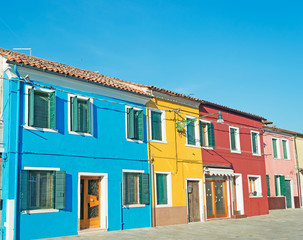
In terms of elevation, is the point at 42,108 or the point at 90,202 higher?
the point at 42,108

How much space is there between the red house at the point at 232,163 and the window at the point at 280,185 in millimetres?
3461

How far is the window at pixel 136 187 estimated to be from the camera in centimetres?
1566

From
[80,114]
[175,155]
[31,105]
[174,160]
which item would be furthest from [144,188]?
[31,105]

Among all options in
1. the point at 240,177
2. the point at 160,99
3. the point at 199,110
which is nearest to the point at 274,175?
the point at 240,177

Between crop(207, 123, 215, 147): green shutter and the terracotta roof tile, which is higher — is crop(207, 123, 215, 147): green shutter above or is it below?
below

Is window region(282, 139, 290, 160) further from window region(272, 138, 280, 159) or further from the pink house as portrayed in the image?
window region(272, 138, 280, 159)

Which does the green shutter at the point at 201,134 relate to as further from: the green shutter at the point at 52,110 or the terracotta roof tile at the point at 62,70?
the green shutter at the point at 52,110

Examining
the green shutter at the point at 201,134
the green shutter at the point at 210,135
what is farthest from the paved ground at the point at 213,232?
the green shutter at the point at 210,135

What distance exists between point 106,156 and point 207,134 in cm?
740

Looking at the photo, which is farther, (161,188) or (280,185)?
(280,185)

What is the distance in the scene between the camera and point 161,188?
1719 centimetres

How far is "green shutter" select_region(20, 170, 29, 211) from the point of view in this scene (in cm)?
1178

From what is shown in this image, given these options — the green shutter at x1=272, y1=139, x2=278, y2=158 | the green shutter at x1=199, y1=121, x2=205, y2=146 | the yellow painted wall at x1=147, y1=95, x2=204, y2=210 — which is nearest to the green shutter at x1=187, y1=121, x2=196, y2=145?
the yellow painted wall at x1=147, y1=95, x2=204, y2=210

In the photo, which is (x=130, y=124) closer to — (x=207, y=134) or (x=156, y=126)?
(x=156, y=126)
